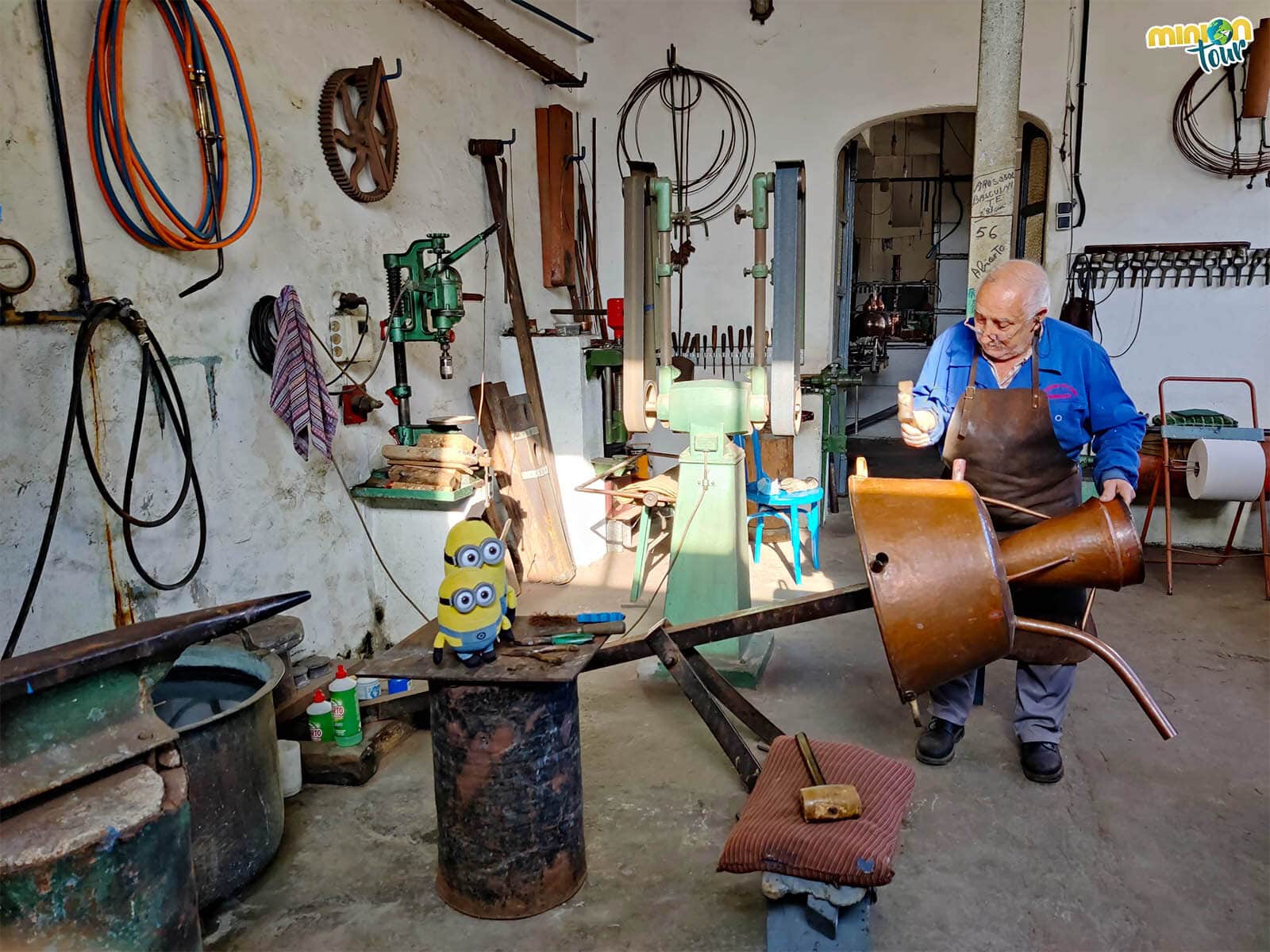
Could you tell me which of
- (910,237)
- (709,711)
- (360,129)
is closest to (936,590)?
(709,711)

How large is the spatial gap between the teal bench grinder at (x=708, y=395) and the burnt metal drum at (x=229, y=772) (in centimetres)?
151

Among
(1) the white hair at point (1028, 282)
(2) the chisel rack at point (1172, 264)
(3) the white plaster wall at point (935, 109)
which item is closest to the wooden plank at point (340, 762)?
(1) the white hair at point (1028, 282)

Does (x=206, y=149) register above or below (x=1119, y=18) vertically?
below

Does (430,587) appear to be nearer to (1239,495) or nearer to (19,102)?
(19,102)

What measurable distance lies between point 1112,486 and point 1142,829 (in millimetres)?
945

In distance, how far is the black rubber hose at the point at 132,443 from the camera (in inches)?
87.0

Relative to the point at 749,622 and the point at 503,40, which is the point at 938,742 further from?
the point at 503,40

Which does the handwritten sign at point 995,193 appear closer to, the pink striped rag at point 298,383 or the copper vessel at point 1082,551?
the copper vessel at point 1082,551

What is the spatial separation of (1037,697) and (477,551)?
5.98 feet

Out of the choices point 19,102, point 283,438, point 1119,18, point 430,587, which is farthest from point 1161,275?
point 19,102

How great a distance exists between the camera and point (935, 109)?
215 inches

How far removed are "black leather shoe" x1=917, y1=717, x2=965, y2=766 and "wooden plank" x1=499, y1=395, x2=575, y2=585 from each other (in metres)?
2.31

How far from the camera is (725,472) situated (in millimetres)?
3166

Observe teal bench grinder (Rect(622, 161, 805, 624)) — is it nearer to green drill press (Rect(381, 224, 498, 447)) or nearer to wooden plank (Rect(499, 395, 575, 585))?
green drill press (Rect(381, 224, 498, 447))
